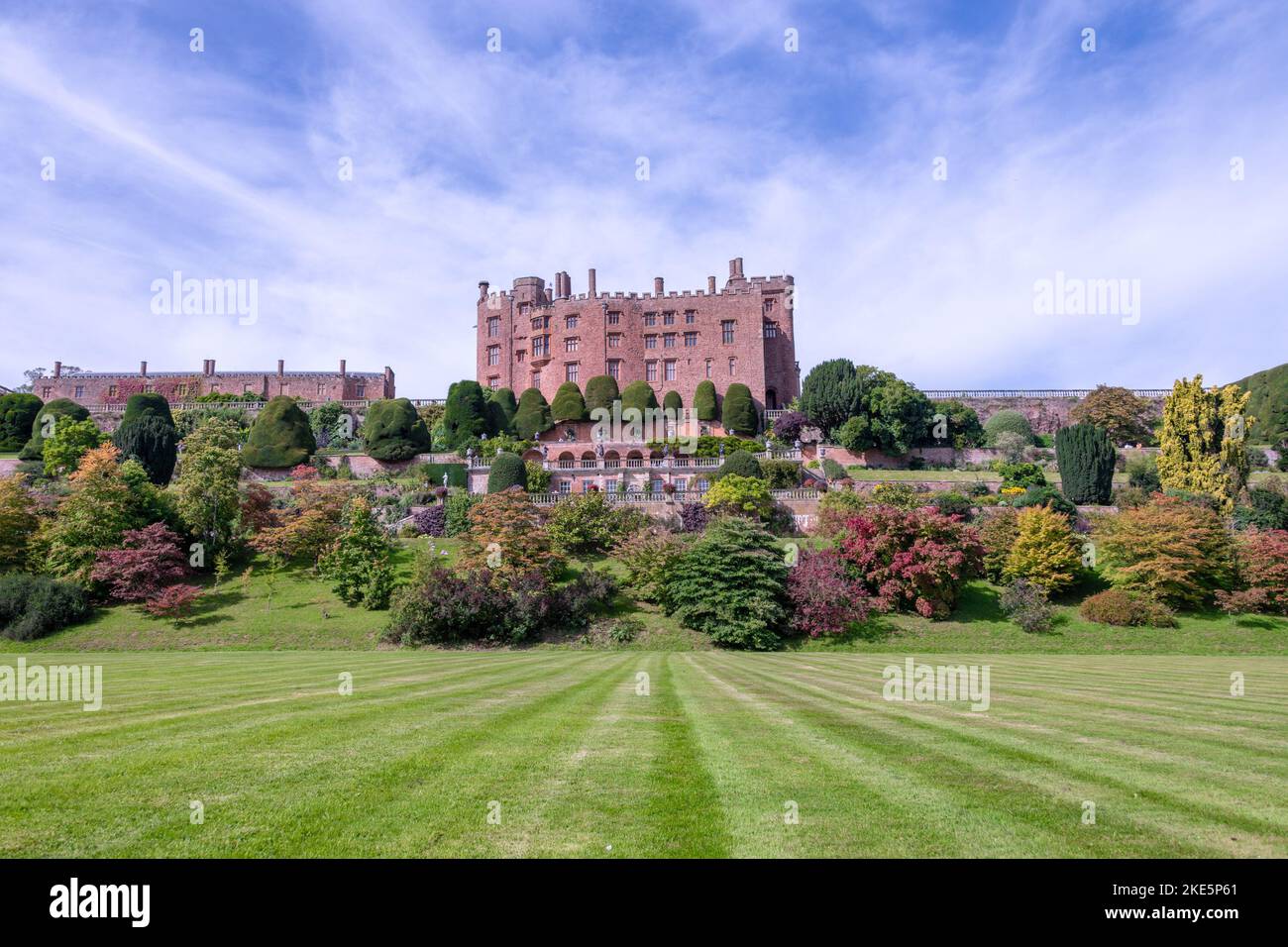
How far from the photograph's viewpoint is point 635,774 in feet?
22.5

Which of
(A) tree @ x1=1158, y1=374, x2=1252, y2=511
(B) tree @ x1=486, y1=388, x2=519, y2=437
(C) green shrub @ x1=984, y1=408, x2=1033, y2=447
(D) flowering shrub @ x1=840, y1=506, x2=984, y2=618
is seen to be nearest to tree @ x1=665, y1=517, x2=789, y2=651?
(D) flowering shrub @ x1=840, y1=506, x2=984, y2=618

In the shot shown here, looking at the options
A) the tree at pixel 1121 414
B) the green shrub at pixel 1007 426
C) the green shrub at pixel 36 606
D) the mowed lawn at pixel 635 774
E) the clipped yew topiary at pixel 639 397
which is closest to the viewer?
the mowed lawn at pixel 635 774

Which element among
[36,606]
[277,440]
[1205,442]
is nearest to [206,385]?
[277,440]

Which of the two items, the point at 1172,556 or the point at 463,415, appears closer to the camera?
the point at 1172,556

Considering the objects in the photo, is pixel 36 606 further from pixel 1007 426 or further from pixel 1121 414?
pixel 1121 414

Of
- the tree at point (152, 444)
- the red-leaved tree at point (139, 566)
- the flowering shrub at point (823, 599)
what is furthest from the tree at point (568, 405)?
the flowering shrub at point (823, 599)

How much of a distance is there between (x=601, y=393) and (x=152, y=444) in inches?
1351

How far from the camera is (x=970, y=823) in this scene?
550 centimetres

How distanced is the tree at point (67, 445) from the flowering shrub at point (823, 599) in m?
46.2

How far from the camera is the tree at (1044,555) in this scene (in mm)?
30641

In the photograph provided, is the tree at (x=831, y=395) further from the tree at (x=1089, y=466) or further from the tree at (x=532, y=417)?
the tree at (x=532, y=417)
